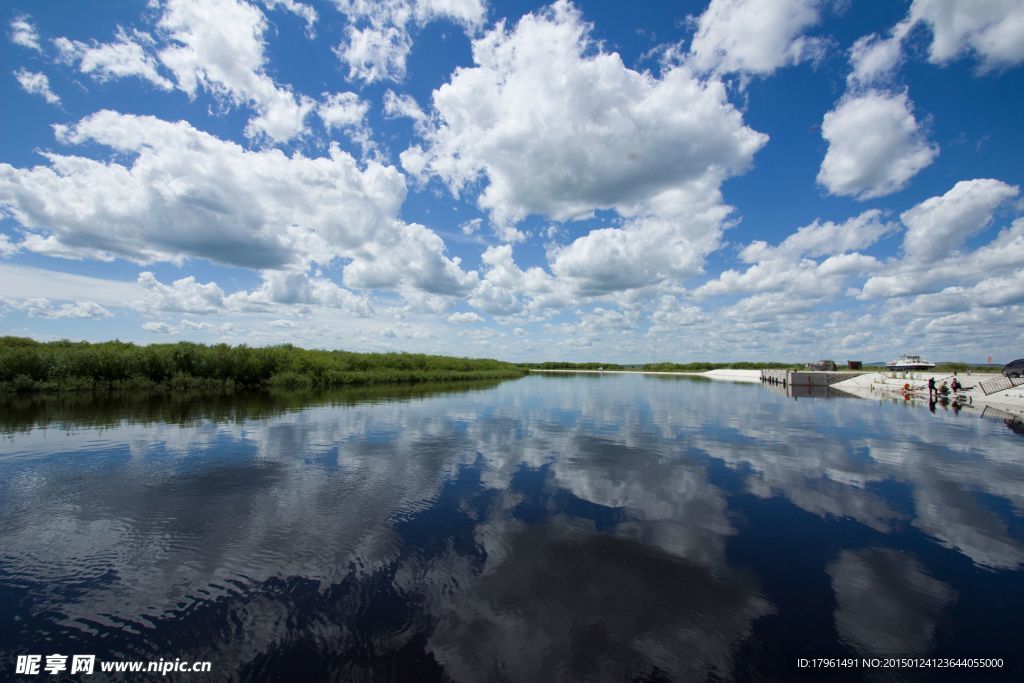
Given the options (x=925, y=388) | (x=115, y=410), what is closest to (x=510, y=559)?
(x=115, y=410)

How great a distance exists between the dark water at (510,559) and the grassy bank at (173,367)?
39.7 meters

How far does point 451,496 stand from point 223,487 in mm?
7209

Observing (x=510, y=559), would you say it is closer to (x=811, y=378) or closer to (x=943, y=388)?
(x=943, y=388)

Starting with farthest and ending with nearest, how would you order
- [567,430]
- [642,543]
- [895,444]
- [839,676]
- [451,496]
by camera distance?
[567,430] < [895,444] < [451,496] < [642,543] < [839,676]

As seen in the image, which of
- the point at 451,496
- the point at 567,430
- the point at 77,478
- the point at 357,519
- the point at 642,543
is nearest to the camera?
the point at 642,543

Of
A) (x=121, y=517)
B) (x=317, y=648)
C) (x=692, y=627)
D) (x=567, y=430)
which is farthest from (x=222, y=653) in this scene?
(x=567, y=430)

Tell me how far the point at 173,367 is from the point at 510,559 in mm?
65375

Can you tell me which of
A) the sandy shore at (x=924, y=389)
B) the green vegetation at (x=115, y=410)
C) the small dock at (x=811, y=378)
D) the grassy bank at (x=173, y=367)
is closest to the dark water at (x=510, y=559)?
the green vegetation at (x=115, y=410)

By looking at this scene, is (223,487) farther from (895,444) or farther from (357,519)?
(895,444)

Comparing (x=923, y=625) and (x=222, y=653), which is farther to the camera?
(x=923, y=625)

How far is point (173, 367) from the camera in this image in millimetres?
58062

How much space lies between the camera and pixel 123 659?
6223mm

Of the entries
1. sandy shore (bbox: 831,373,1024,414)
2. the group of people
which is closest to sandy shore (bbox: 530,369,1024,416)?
sandy shore (bbox: 831,373,1024,414)

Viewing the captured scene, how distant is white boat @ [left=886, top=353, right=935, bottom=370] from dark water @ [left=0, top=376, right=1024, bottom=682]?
227ft
